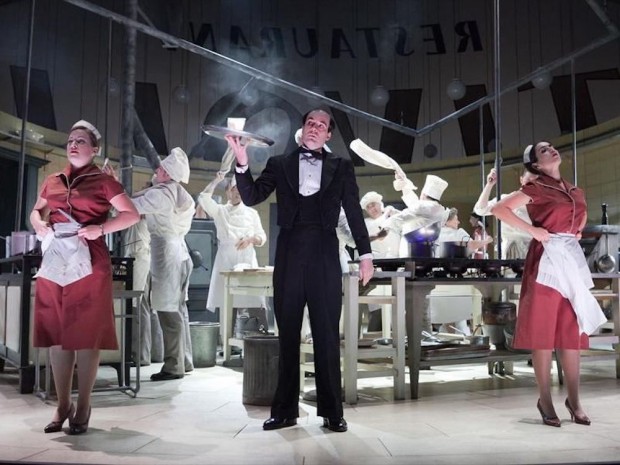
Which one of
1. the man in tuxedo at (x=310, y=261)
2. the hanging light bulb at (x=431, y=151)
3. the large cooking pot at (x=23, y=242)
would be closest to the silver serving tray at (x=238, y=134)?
the man in tuxedo at (x=310, y=261)

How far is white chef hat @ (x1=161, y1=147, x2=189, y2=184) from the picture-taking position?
4.41m

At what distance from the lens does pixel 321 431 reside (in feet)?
8.96

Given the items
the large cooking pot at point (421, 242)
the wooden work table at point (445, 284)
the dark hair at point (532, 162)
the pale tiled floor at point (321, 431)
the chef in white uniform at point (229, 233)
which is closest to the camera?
the pale tiled floor at point (321, 431)

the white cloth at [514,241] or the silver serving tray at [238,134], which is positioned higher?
the silver serving tray at [238,134]

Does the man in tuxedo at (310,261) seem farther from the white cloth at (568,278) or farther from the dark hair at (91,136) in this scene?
the white cloth at (568,278)

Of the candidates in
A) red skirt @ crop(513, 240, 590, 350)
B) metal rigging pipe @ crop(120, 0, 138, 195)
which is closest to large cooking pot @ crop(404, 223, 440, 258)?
red skirt @ crop(513, 240, 590, 350)

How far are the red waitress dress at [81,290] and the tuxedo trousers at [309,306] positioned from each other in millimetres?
773

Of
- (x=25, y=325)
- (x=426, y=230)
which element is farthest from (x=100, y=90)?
(x=426, y=230)

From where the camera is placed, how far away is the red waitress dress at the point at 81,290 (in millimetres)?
2656

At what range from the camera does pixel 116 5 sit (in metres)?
10.2

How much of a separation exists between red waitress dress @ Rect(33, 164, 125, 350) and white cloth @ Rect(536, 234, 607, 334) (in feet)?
6.61

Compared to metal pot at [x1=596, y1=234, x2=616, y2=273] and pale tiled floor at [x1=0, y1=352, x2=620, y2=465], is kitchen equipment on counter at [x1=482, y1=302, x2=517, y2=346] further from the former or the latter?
metal pot at [x1=596, y1=234, x2=616, y2=273]

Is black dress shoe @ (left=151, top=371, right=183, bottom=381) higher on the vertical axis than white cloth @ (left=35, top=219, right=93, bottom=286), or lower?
lower

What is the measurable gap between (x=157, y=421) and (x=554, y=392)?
7.91ft
